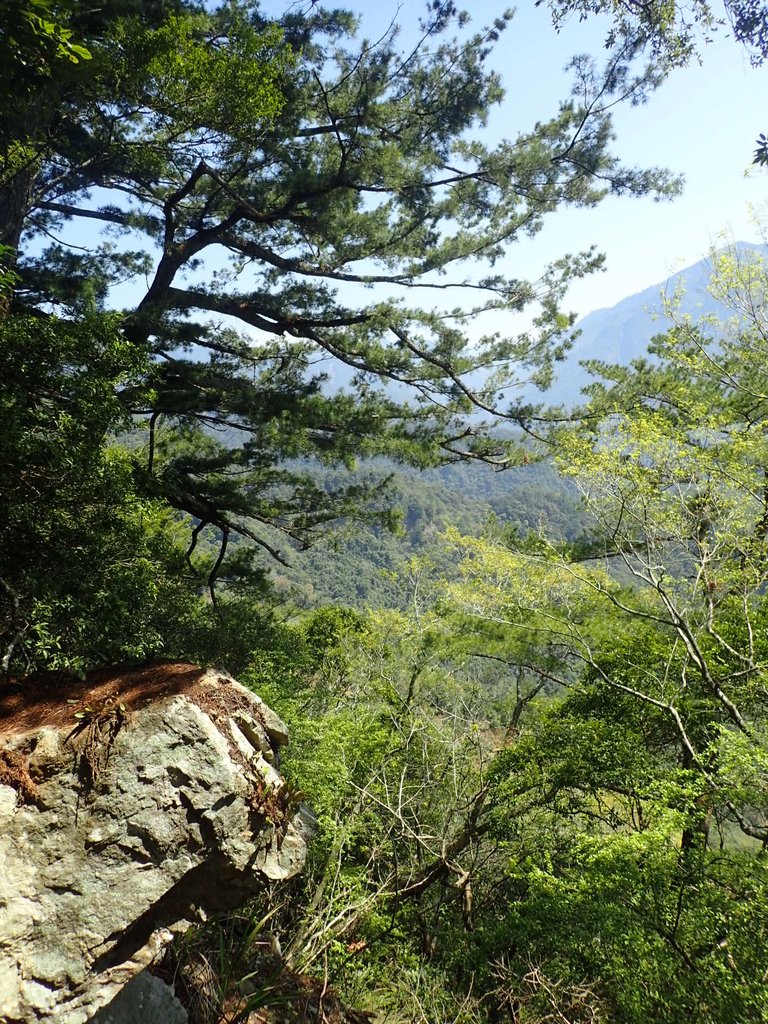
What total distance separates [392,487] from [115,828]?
5.34 meters

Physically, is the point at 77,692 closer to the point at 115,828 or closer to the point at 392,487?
the point at 115,828

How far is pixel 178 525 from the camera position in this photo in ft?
47.7

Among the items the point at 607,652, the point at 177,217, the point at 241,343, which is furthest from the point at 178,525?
the point at 607,652

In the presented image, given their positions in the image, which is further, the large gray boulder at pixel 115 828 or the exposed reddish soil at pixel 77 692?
the exposed reddish soil at pixel 77 692

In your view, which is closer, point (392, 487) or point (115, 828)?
point (115, 828)

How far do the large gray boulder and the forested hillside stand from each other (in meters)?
0.19

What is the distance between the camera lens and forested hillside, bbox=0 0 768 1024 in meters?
3.49

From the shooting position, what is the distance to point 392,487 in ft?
24.4

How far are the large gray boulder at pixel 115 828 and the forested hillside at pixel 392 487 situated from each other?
0.19 m

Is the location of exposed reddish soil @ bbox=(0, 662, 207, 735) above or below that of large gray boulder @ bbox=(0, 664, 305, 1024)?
above

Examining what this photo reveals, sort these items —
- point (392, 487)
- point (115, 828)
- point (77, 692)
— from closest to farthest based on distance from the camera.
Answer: point (115, 828)
point (77, 692)
point (392, 487)

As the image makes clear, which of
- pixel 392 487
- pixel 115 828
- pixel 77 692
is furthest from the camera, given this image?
pixel 392 487

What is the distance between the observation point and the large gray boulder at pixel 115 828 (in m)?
2.43

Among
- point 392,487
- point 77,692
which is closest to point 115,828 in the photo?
point 77,692
